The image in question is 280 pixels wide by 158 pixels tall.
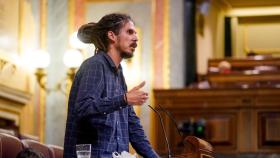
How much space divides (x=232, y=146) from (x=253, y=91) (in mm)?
694

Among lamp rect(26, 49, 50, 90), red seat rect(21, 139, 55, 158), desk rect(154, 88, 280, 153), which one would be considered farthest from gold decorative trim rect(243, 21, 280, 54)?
red seat rect(21, 139, 55, 158)

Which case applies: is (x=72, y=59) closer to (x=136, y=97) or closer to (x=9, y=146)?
(x=9, y=146)

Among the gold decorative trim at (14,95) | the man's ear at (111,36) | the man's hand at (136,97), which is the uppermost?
the man's ear at (111,36)

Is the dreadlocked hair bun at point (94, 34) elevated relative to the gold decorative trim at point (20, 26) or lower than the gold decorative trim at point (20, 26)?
lower

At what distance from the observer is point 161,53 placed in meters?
9.78

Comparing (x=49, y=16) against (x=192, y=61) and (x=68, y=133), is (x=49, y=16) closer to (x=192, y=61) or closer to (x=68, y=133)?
(x=192, y=61)

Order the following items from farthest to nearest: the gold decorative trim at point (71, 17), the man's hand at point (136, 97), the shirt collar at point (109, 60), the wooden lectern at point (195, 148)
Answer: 1. the gold decorative trim at point (71, 17)
2. the shirt collar at point (109, 60)
3. the wooden lectern at point (195, 148)
4. the man's hand at point (136, 97)

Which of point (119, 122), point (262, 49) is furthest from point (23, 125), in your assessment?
point (262, 49)

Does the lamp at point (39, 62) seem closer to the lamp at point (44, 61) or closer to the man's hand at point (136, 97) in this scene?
the lamp at point (44, 61)

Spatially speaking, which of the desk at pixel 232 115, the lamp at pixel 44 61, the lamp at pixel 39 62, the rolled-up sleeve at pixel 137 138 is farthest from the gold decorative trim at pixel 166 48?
the rolled-up sleeve at pixel 137 138

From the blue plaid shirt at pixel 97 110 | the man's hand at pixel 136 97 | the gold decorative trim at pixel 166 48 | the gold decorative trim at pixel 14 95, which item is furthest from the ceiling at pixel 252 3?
the man's hand at pixel 136 97

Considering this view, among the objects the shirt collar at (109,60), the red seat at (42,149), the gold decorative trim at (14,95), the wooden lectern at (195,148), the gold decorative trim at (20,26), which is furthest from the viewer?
the gold decorative trim at (20,26)

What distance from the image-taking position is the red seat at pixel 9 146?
A: 3.68 metres

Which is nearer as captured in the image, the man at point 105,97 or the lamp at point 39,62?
the man at point 105,97
